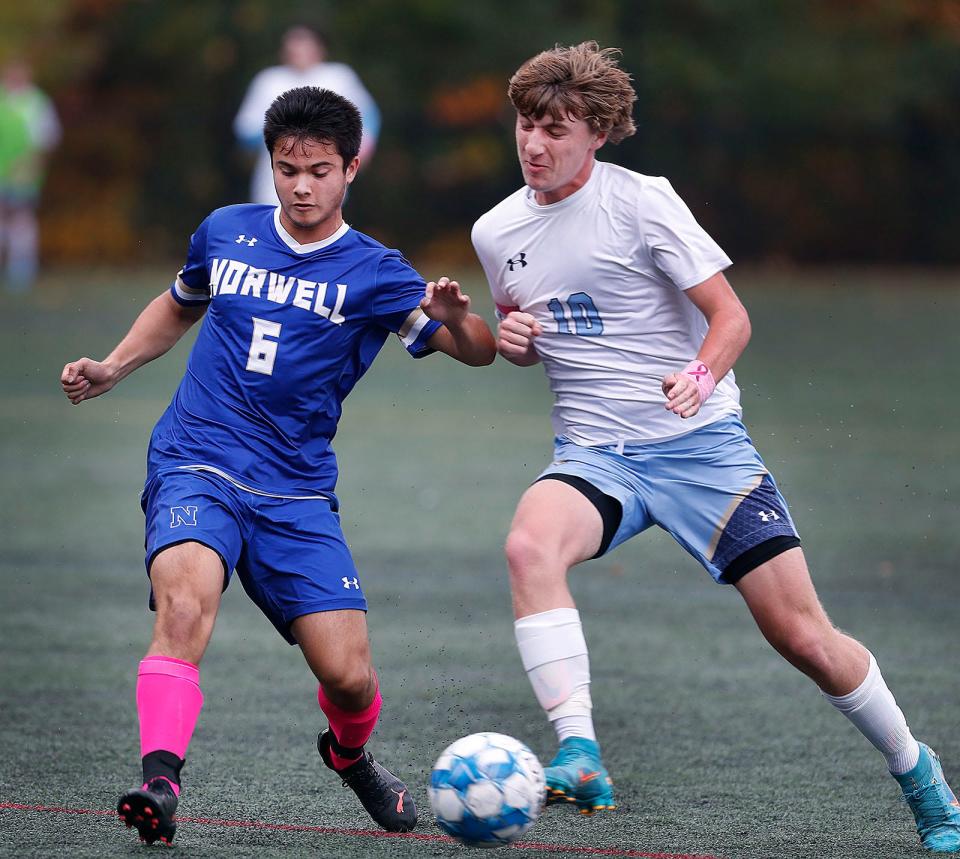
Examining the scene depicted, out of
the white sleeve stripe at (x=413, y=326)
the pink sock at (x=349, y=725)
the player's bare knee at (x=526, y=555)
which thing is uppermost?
the white sleeve stripe at (x=413, y=326)

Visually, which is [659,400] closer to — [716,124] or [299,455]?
[299,455]

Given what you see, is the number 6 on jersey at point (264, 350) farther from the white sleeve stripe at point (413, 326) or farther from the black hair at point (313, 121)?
the black hair at point (313, 121)

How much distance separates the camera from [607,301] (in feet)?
15.2

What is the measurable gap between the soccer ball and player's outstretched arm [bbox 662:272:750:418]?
0.89m

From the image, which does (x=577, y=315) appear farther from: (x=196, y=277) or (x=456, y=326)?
(x=196, y=277)

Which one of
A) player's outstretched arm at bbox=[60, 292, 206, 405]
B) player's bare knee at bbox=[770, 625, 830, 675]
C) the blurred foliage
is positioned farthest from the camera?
the blurred foliage

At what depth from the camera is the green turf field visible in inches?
177

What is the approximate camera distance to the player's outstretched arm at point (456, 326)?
14.6 feet

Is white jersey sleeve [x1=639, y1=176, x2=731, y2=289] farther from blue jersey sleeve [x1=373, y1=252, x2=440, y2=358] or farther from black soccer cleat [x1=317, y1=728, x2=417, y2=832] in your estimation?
black soccer cleat [x1=317, y1=728, x2=417, y2=832]

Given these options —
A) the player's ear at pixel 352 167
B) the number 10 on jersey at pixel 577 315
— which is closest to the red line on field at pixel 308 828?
the number 10 on jersey at pixel 577 315

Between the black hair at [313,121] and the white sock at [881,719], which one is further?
the black hair at [313,121]

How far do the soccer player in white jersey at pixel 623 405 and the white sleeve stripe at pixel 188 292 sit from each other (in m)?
0.76

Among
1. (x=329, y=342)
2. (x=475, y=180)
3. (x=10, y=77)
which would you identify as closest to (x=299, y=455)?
(x=329, y=342)

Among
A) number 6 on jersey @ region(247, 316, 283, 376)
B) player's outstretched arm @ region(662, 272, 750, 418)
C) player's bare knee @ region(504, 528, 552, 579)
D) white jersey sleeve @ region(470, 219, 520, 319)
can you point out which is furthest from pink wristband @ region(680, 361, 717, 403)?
number 6 on jersey @ region(247, 316, 283, 376)
